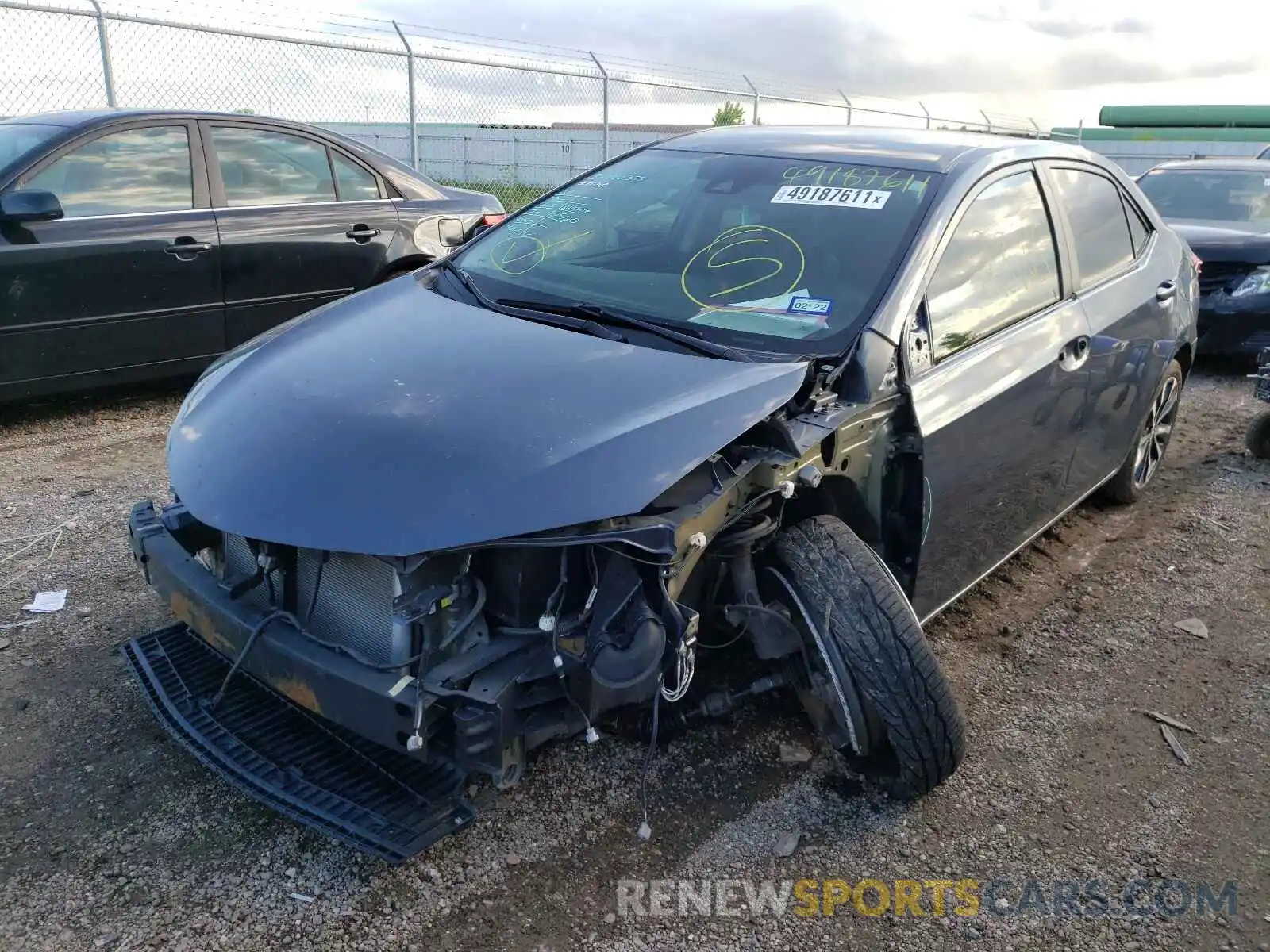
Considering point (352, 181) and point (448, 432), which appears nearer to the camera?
point (448, 432)

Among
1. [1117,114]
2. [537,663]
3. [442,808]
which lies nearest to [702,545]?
[537,663]

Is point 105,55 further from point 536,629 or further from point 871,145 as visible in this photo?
point 536,629

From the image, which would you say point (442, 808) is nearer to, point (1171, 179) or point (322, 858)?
point (322, 858)

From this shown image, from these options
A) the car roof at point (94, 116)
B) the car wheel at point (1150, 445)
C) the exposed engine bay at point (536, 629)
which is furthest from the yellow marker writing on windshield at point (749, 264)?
the car roof at point (94, 116)

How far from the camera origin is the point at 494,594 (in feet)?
7.84

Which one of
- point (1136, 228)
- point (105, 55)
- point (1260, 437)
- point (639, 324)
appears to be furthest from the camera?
point (105, 55)

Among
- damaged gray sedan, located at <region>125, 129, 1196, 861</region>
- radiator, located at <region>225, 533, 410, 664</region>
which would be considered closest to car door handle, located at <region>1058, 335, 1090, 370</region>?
damaged gray sedan, located at <region>125, 129, 1196, 861</region>

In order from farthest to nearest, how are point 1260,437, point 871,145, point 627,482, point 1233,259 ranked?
1. point 1233,259
2. point 1260,437
3. point 871,145
4. point 627,482

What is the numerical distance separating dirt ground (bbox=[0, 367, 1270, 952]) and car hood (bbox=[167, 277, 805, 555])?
832 mm

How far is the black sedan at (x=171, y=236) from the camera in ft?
16.2

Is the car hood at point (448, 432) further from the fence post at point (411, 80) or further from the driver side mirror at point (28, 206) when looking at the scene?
the fence post at point (411, 80)

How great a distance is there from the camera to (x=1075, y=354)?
3582 millimetres

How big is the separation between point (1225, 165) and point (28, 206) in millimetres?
9776

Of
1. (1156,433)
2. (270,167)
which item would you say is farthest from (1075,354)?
(270,167)
